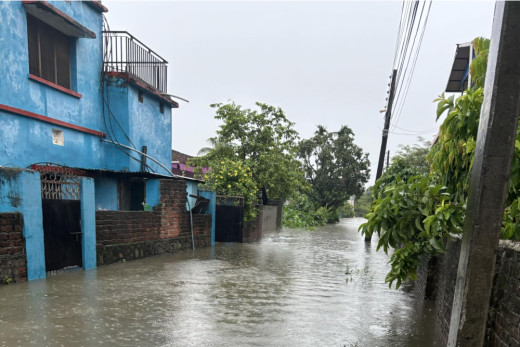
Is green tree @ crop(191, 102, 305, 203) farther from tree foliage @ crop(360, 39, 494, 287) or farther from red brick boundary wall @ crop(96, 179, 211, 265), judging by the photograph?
tree foliage @ crop(360, 39, 494, 287)

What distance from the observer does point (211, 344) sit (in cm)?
372

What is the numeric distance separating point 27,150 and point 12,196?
247 centimetres

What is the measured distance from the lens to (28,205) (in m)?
5.93

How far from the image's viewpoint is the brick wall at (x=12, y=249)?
559cm

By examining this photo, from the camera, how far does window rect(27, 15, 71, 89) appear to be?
320 inches

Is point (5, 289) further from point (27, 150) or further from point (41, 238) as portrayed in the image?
point (27, 150)

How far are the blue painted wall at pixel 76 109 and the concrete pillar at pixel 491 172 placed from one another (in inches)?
337

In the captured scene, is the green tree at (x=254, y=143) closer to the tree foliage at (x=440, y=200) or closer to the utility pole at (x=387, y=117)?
the utility pole at (x=387, y=117)

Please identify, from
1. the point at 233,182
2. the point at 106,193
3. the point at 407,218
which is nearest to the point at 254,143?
the point at 233,182

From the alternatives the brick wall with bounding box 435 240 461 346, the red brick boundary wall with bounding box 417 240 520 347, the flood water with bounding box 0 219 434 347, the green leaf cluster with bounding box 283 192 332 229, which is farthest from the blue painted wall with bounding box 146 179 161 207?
the green leaf cluster with bounding box 283 192 332 229

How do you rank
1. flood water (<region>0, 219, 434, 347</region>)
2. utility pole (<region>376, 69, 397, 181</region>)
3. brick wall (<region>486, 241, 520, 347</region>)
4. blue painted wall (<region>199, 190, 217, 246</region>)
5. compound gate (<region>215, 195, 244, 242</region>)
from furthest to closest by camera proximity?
utility pole (<region>376, 69, 397, 181</region>) → compound gate (<region>215, 195, 244, 242</region>) → blue painted wall (<region>199, 190, 217, 246</region>) → flood water (<region>0, 219, 434, 347</region>) → brick wall (<region>486, 241, 520, 347</region>)

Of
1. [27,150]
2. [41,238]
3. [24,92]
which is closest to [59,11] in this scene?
[24,92]

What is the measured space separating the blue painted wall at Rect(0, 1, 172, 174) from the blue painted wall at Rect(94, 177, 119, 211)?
499mm

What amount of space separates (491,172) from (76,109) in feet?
32.0
